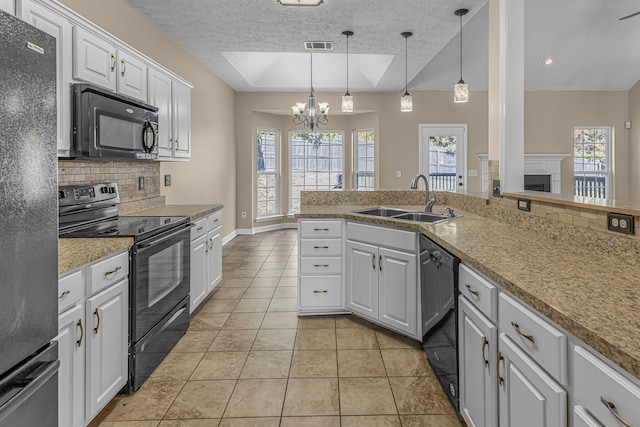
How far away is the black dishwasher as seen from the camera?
5.81ft

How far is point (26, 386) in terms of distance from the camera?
1.05 meters

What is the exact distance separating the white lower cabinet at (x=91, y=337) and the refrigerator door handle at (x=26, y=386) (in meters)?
0.29

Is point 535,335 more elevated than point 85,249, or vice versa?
point 85,249

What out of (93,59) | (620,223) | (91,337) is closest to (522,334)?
(620,223)

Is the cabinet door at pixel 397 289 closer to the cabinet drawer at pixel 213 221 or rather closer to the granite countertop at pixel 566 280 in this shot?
the granite countertop at pixel 566 280

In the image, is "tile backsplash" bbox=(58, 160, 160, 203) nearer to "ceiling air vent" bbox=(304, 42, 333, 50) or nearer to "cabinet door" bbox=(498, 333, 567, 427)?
"ceiling air vent" bbox=(304, 42, 333, 50)

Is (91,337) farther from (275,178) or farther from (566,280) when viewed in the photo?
(275,178)

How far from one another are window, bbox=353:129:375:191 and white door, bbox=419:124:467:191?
37.0 inches

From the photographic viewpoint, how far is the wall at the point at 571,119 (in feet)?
22.7

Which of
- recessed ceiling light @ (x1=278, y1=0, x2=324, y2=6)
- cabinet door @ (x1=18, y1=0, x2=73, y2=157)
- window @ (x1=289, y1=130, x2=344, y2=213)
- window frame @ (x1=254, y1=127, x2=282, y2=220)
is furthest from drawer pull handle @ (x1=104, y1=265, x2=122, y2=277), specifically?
window @ (x1=289, y1=130, x2=344, y2=213)

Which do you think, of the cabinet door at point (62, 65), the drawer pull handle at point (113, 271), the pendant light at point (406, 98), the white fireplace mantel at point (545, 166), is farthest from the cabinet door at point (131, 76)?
A: the white fireplace mantel at point (545, 166)

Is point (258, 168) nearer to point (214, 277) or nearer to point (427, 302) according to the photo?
point (214, 277)

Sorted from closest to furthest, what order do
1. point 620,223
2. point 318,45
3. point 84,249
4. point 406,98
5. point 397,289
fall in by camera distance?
point 620,223 < point 84,249 < point 397,289 < point 406,98 < point 318,45

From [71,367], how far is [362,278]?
1.88m
